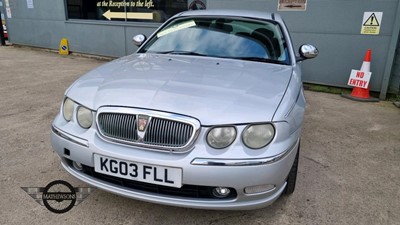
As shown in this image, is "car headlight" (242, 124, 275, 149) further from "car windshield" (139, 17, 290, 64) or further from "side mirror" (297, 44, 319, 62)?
"side mirror" (297, 44, 319, 62)

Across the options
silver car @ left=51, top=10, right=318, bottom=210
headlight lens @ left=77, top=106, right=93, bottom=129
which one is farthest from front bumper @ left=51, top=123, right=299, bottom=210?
headlight lens @ left=77, top=106, right=93, bottom=129

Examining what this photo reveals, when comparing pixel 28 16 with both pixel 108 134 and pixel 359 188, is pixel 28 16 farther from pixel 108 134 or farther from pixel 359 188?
pixel 359 188

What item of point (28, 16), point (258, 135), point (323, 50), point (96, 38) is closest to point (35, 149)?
point (258, 135)

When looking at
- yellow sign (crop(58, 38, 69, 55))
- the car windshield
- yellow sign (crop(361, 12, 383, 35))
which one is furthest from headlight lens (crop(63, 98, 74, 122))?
yellow sign (crop(58, 38, 69, 55))

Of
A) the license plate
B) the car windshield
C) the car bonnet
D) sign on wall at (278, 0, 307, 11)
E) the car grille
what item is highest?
sign on wall at (278, 0, 307, 11)

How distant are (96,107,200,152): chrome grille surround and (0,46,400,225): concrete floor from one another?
654mm

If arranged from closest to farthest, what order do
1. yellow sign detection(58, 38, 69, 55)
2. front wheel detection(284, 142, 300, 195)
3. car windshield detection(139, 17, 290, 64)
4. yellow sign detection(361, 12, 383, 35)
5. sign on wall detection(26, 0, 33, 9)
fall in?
front wheel detection(284, 142, 300, 195), car windshield detection(139, 17, 290, 64), yellow sign detection(361, 12, 383, 35), yellow sign detection(58, 38, 69, 55), sign on wall detection(26, 0, 33, 9)

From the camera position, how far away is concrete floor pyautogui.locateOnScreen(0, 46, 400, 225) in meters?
2.33

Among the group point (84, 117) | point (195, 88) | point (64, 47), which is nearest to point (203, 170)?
point (195, 88)

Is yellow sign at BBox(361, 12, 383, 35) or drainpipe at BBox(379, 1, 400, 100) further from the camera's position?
yellow sign at BBox(361, 12, 383, 35)

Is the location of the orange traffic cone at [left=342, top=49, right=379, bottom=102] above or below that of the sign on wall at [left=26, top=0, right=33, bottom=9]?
below

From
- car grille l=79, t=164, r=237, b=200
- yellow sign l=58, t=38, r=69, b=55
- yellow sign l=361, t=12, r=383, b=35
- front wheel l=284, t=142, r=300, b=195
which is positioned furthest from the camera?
yellow sign l=58, t=38, r=69, b=55

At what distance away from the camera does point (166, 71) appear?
2547 mm

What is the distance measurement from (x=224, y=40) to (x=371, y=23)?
4025 mm
